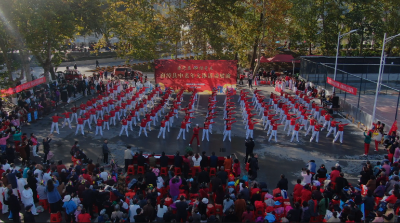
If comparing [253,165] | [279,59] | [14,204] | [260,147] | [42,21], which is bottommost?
[260,147]

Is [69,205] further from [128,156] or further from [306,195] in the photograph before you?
[306,195]

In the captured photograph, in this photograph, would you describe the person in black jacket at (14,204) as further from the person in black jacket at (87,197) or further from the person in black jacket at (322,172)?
the person in black jacket at (322,172)

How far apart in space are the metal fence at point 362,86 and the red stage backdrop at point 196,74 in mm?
9043

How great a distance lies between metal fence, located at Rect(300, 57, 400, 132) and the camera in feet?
77.5

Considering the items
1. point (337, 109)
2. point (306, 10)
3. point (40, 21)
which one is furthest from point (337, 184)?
point (306, 10)

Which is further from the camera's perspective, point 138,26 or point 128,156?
point 138,26

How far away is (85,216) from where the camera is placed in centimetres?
919

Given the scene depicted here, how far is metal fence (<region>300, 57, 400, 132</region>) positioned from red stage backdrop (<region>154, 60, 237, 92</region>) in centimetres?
904

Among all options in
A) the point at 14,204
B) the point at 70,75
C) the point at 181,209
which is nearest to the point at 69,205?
the point at 14,204

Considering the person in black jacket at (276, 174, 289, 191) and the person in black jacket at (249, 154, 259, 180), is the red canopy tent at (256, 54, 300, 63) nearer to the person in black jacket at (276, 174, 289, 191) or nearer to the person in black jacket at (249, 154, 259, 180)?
the person in black jacket at (249, 154, 259, 180)

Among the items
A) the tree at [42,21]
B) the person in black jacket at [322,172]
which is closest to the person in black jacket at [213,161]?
the person in black jacket at [322,172]

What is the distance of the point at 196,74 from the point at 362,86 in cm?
1910

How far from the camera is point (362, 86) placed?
35.5m

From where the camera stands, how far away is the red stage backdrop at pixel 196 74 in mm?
27359
